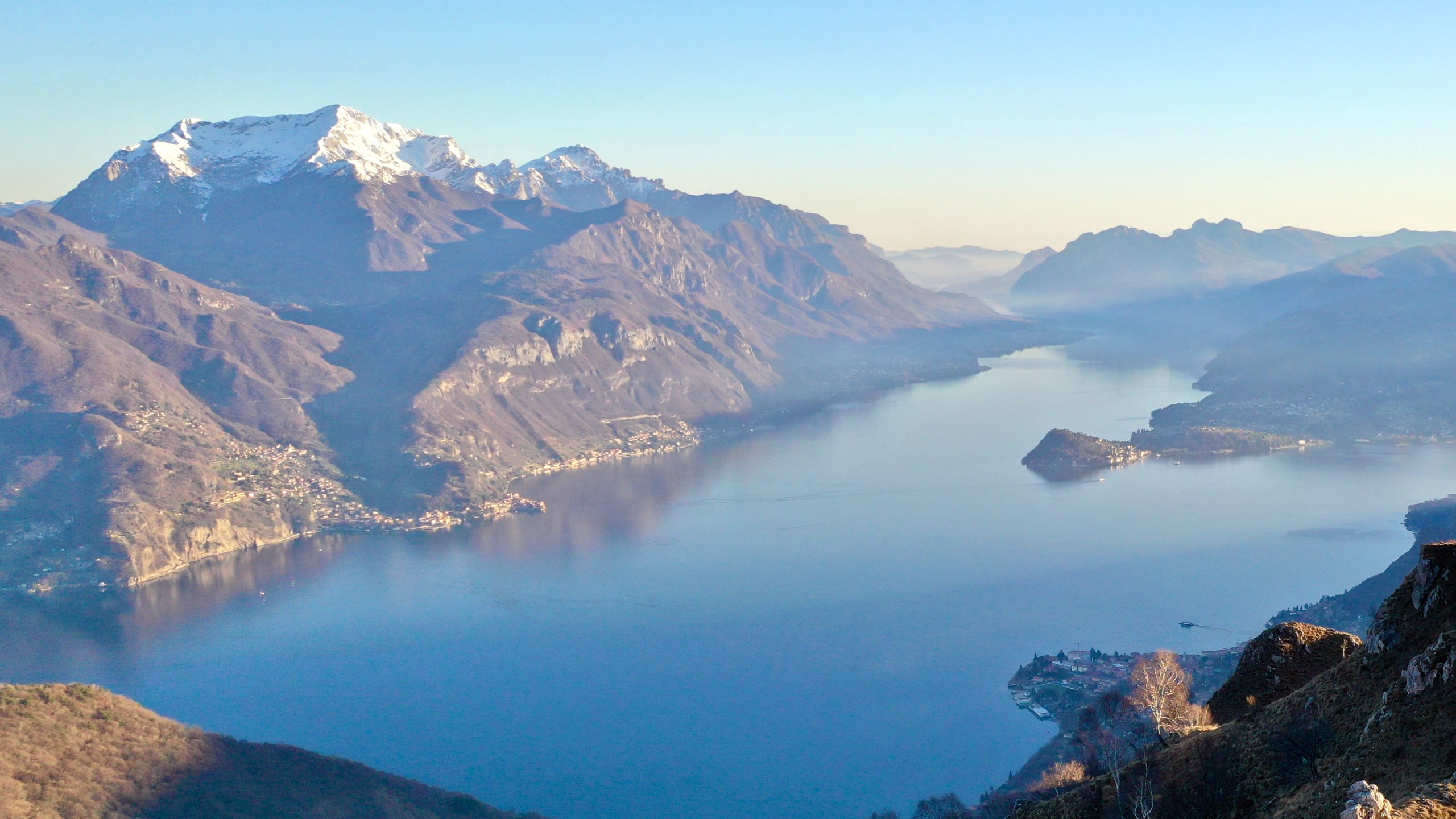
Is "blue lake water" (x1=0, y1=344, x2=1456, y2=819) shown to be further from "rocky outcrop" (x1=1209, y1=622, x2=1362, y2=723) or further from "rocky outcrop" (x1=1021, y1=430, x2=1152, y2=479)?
"rocky outcrop" (x1=1209, y1=622, x2=1362, y2=723)

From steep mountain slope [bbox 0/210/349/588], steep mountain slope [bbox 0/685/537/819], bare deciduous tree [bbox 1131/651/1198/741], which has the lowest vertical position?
steep mountain slope [bbox 0/685/537/819]

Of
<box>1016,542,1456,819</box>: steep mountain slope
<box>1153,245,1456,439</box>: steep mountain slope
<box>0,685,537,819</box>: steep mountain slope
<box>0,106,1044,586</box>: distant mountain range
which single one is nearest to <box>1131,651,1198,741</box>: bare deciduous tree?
<box>1016,542,1456,819</box>: steep mountain slope

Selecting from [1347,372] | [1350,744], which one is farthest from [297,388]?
[1347,372]

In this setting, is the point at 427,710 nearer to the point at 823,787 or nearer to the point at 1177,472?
the point at 823,787

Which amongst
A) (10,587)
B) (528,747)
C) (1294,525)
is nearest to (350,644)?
(528,747)

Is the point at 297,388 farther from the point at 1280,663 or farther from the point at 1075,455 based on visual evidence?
the point at 1280,663

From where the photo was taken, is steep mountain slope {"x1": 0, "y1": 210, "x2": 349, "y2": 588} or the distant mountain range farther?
the distant mountain range
